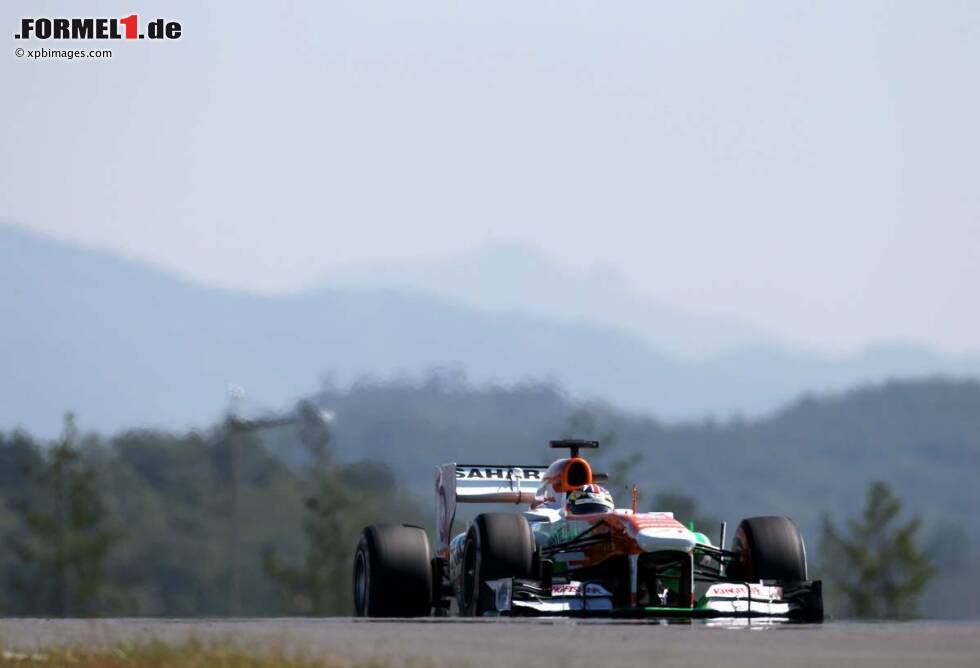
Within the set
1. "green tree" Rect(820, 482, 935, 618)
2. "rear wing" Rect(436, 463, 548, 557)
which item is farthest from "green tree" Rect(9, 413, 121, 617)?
"rear wing" Rect(436, 463, 548, 557)

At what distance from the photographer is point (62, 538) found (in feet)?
268

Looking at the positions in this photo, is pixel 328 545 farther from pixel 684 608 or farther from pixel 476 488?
pixel 684 608

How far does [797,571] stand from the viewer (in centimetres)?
2597

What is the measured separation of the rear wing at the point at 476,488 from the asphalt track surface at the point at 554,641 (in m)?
6.75

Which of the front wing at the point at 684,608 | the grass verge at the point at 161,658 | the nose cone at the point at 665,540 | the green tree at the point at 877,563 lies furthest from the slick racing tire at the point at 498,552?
the green tree at the point at 877,563

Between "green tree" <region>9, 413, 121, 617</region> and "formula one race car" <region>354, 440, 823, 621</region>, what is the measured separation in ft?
175

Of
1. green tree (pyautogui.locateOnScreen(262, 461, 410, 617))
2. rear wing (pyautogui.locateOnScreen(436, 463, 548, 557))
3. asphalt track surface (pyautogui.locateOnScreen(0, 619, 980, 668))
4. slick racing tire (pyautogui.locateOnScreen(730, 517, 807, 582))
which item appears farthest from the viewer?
green tree (pyautogui.locateOnScreen(262, 461, 410, 617))

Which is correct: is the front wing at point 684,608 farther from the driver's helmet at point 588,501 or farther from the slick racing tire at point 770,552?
the driver's helmet at point 588,501

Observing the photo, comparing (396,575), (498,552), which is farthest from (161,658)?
(396,575)

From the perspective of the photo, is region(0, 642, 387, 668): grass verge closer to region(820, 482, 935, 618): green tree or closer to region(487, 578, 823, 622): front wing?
region(487, 578, 823, 622): front wing

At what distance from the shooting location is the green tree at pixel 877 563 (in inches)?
2827

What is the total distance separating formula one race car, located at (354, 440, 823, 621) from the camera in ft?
79.4

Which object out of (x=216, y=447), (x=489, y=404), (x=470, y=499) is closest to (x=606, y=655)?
(x=470, y=499)

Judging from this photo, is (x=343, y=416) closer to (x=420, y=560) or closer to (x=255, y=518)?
(x=255, y=518)
